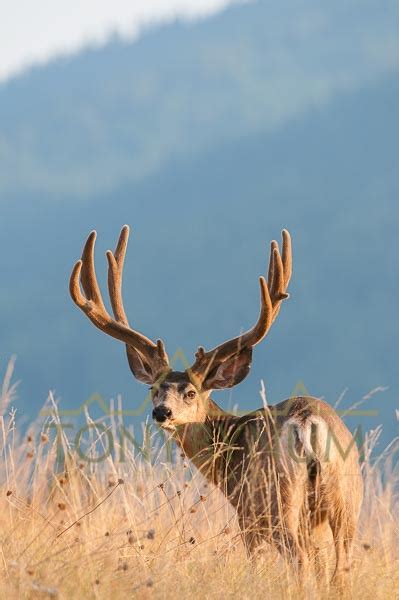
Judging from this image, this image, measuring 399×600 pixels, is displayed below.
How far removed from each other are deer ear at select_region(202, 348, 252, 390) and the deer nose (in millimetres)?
509

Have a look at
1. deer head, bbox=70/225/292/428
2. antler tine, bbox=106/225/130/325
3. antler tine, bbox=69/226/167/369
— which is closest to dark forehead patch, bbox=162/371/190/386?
deer head, bbox=70/225/292/428

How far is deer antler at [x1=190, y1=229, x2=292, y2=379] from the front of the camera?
7266mm

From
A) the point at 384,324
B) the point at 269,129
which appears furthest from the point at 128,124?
the point at 384,324

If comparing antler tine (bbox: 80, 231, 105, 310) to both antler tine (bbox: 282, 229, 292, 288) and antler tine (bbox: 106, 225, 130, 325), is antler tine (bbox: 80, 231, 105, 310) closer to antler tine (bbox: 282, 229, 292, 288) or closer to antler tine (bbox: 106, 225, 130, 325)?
antler tine (bbox: 106, 225, 130, 325)

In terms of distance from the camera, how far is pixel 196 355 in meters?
7.35

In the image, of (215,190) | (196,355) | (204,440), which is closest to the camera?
(204,440)

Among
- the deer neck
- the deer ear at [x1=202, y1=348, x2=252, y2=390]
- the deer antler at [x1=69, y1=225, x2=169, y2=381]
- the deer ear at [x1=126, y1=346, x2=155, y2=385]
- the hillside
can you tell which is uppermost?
the hillside

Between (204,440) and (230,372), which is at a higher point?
(230,372)

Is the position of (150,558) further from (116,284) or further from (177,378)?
(116,284)

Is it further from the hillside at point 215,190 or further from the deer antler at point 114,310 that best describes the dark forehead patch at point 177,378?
the hillside at point 215,190

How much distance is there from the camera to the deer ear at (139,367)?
25.1 ft

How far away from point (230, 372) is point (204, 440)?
1.54 ft

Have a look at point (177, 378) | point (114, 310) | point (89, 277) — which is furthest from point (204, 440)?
point (89, 277)

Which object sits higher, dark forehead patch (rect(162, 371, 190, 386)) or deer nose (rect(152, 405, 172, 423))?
dark forehead patch (rect(162, 371, 190, 386))
